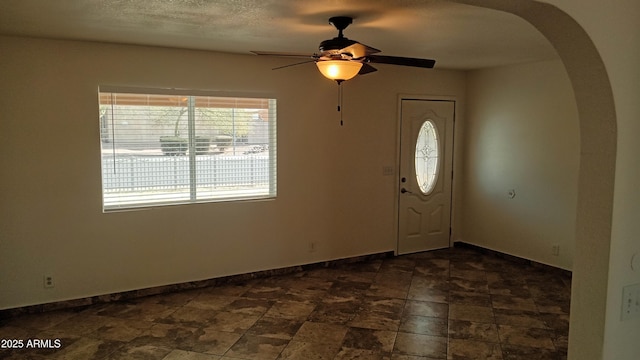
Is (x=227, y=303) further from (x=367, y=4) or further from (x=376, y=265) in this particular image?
(x=367, y=4)

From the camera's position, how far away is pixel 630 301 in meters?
1.56

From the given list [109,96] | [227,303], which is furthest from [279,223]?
[109,96]

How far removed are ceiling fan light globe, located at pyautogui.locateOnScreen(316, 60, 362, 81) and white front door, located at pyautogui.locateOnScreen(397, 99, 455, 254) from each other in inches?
106

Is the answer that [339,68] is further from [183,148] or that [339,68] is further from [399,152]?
[399,152]

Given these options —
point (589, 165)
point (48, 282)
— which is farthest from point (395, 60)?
point (48, 282)

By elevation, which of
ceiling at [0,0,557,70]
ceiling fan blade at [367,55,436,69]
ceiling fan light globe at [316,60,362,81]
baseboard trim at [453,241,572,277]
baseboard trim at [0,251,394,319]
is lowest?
baseboard trim at [0,251,394,319]

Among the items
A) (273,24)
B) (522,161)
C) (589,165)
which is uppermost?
(273,24)

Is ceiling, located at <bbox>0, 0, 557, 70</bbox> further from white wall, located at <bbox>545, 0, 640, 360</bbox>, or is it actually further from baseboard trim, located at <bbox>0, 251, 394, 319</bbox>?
baseboard trim, located at <bbox>0, 251, 394, 319</bbox>

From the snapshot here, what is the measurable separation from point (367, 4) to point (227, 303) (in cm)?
296

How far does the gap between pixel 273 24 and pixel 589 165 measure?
2.48 m

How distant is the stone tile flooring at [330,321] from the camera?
3.44 metres

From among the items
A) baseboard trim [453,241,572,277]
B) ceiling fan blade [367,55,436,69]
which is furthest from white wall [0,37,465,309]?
ceiling fan blade [367,55,436,69]

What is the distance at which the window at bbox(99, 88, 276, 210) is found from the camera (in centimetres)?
434

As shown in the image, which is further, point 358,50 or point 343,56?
point 343,56
